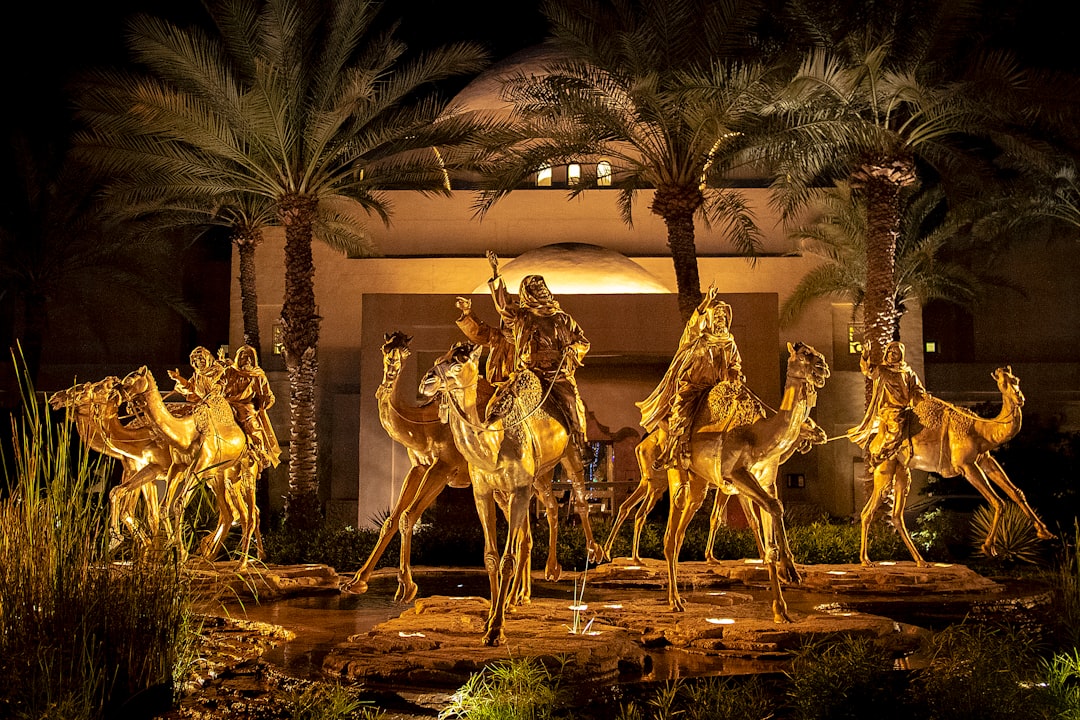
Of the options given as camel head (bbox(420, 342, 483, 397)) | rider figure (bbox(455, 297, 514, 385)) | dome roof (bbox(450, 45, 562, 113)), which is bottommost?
camel head (bbox(420, 342, 483, 397))

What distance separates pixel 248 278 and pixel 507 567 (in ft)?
69.8

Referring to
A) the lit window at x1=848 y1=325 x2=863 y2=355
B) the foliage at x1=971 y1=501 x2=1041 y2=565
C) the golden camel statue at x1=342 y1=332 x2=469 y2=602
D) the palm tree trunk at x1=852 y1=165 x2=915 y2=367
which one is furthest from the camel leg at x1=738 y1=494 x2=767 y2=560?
the lit window at x1=848 y1=325 x2=863 y2=355

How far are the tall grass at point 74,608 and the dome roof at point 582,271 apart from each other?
18.4m

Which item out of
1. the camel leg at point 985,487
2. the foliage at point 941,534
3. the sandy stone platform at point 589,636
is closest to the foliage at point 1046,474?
the foliage at point 941,534

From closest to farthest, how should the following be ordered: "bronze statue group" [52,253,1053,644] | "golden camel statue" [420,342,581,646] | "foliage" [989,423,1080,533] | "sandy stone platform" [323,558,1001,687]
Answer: "sandy stone platform" [323,558,1001,687] < "golden camel statue" [420,342,581,646] < "bronze statue group" [52,253,1053,644] < "foliage" [989,423,1080,533]

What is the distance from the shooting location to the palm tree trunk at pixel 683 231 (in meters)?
20.2

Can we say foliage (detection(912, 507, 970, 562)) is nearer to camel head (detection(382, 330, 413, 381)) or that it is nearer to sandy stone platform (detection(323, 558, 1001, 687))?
sandy stone platform (detection(323, 558, 1001, 687))

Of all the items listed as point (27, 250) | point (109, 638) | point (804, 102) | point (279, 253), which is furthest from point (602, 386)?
point (109, 638)

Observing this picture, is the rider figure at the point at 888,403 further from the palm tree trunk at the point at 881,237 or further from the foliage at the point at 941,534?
the palm tree trunk at the point at 881,237

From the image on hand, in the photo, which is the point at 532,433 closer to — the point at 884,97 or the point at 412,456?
the point at 412,456

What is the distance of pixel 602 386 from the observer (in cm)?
2450

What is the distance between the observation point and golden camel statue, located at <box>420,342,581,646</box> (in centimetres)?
826

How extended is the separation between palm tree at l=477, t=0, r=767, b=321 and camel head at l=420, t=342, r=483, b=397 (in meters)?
10.5

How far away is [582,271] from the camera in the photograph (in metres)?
26.3
